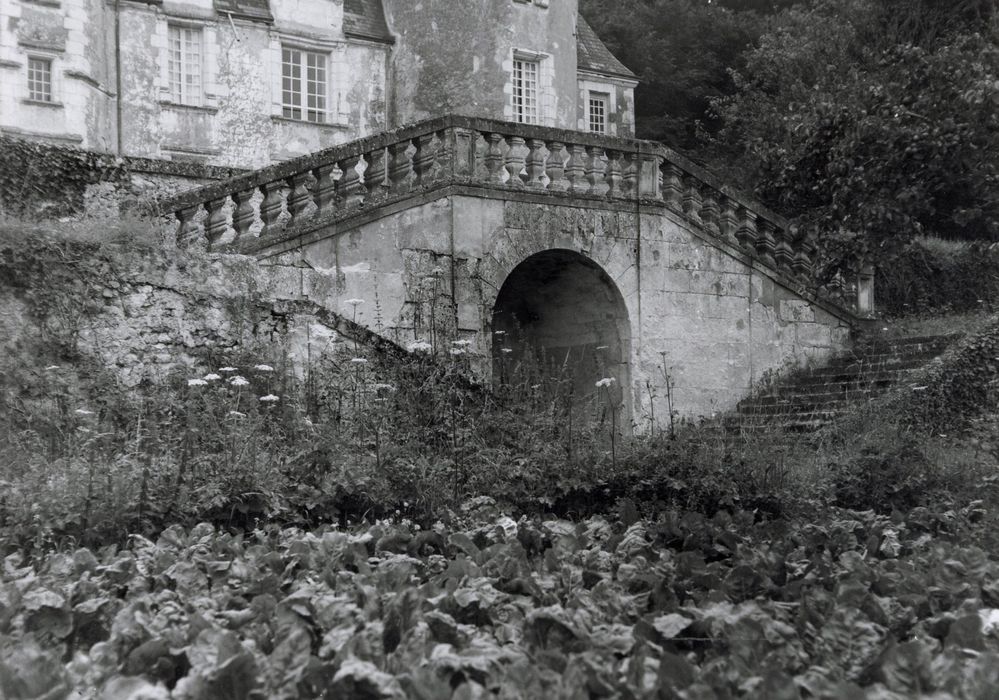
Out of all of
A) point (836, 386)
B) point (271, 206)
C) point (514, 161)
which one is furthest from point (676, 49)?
point (271, 206)

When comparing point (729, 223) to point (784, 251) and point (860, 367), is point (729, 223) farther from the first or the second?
point (860, 367)

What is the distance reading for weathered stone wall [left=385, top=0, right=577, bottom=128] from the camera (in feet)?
70.9

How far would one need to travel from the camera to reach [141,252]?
29.8 ft

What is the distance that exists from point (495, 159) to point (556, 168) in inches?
30.8

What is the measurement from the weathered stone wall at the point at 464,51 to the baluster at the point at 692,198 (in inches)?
332

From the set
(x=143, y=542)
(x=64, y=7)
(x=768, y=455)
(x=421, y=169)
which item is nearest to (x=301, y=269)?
(x=421, y=169)

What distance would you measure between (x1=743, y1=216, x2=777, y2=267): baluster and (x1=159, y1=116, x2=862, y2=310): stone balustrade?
0.01 meters

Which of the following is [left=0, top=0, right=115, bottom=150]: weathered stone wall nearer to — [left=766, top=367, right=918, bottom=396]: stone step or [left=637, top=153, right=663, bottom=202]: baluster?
[left=637, top=153, right=663, bottom=202]: baluster

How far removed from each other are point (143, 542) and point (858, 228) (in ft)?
21.1

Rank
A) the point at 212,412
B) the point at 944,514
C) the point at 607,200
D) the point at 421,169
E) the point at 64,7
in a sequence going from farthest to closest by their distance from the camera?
the point at 64,7 → the point at 607,200 → the point at 421,169 → the point at 212,412 → the point at 944,514

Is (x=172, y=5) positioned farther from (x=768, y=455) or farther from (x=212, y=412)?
(x=768, y=455)

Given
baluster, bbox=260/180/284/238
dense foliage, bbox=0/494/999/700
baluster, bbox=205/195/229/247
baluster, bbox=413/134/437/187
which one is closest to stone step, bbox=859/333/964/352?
baluster, bbox=413/134/437/187

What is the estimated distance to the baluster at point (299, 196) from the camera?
1095 centimetres

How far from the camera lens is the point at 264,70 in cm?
2220
